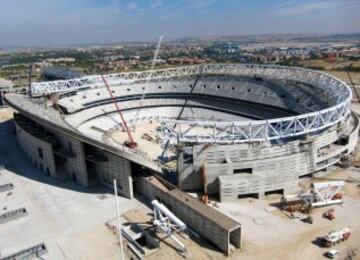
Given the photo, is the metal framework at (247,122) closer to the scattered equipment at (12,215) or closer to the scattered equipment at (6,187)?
the scattered equipment at (12,215)

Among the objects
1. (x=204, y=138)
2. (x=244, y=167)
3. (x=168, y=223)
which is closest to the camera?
(x=168, y=223)

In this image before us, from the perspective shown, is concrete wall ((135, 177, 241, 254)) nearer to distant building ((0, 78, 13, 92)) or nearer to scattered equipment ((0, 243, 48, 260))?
scattered equipment ((0, 243, 48, 260))

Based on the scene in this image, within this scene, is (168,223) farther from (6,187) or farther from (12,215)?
(6,187)

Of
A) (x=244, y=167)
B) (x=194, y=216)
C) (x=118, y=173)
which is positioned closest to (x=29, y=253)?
(x=118, y=173)

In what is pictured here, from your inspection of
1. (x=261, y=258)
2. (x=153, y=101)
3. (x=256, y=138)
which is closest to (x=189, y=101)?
(x=153, y=101)

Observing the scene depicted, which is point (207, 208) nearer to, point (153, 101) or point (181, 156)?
point (181, 156)

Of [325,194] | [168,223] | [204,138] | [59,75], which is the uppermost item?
[59,75]
